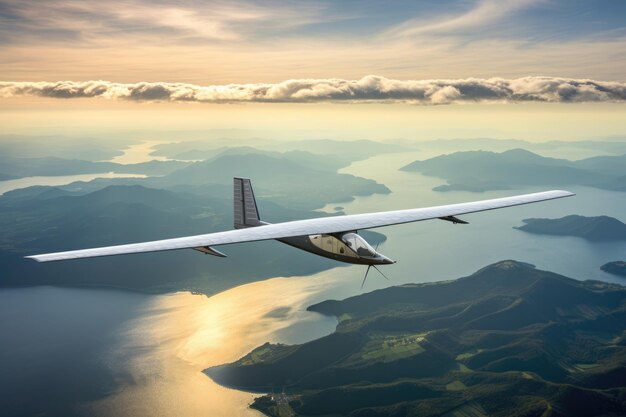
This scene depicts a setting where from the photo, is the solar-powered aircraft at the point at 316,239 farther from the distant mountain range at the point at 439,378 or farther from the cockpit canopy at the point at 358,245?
the distant mountain range at the point at 439,378

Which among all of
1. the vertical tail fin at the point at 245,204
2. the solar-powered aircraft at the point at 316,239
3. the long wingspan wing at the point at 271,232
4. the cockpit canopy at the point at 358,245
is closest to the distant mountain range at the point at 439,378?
the vertical tail fin at the point at 245,204

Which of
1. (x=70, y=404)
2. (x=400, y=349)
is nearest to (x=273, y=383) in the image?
(x=400, y=349)

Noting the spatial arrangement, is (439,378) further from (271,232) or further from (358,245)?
(271,232)

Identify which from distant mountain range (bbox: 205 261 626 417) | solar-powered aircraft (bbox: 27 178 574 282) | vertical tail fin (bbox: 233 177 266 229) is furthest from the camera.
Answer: distant mountain range (bbox: 205 261 626 417)

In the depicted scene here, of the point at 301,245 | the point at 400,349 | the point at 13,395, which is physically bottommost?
the point at 13,395

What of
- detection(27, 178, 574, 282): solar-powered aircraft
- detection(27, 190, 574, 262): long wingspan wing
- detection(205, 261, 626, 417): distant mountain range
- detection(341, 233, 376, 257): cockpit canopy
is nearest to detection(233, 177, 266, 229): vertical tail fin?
detection(27, 178, 574, 282): solar-powered aircraft

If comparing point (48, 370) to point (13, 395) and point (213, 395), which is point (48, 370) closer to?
point (13, 395)

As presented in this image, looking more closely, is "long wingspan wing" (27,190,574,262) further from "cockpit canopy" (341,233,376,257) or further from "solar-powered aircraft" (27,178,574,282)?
"cockpit canopy" (341,233,376,257)

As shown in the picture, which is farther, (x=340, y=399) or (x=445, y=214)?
(x=340, y=399)
